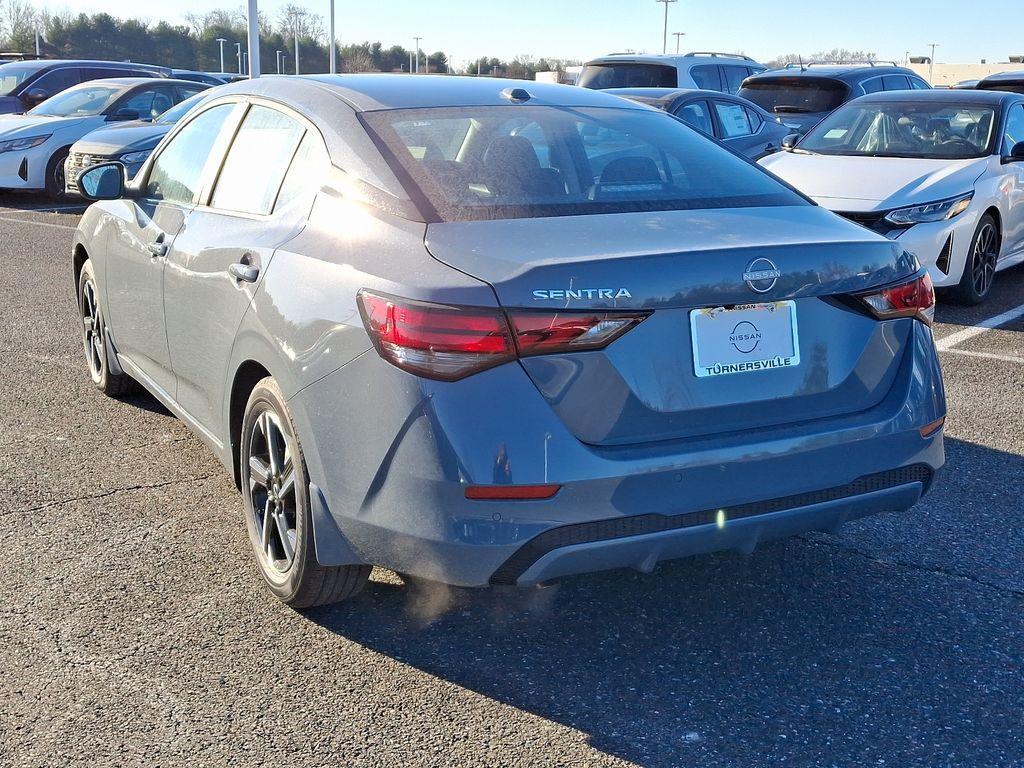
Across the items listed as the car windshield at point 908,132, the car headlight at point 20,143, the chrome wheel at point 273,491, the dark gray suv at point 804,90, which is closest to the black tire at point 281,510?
the chrome wheel at point 273,491

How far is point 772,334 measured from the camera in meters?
2.94

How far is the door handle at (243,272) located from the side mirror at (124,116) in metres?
12.4

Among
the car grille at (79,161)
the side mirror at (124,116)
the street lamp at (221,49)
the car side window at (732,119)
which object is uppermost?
the street lamp at (221,49)

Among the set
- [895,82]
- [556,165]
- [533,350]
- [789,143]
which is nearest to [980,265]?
[789,143]

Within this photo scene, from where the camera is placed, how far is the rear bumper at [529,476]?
273 centimetres

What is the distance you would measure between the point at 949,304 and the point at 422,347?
683cm

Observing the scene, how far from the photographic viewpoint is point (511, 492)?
2740 millimetres

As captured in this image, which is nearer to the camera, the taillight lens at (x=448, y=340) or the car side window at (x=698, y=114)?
the taillight lens at (x=448, y=340)

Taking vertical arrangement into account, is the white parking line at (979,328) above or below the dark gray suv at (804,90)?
below

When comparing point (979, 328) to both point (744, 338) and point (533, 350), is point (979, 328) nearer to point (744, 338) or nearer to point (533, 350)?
point (744, 338)

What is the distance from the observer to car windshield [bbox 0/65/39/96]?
17922 mm

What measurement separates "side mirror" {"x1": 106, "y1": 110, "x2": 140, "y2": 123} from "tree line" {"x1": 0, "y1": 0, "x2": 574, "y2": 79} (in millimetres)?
75679

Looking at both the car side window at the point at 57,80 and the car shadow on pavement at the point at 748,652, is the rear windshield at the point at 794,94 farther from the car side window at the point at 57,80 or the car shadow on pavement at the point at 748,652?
the car shadow on pavement at the point at 748,652

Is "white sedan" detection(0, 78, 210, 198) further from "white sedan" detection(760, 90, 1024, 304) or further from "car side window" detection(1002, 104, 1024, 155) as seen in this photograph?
"car side window" detection(1002, 104, 1024, 155)
